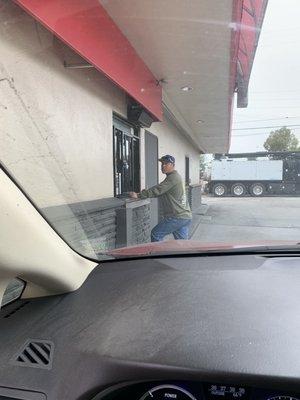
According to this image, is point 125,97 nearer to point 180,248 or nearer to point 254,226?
point 254,226

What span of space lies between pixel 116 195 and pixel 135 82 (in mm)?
1778

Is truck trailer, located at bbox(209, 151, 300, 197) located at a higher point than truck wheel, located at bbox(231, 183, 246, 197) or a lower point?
higher

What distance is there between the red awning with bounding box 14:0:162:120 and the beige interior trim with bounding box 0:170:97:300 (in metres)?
2.17

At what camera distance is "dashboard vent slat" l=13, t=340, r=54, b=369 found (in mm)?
1826

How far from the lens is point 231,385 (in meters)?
1.62

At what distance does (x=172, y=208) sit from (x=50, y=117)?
1604 mm

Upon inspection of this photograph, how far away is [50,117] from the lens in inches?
194

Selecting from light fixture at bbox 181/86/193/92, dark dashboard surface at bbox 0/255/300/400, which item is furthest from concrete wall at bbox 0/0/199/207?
light fixture at bbox 181/86/193/92

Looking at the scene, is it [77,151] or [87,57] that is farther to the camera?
[77,151]

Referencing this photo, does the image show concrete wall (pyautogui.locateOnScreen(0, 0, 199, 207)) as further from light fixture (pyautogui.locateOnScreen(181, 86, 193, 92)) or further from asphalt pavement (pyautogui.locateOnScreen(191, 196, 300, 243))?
asphalt pavement (pyautogui.locateOnScreen(191, 196, 300, 243))

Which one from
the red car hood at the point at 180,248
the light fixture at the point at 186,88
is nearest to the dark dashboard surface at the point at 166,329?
the red car hood at the point at 180,248

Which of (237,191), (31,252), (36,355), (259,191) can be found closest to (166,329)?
(36,355)

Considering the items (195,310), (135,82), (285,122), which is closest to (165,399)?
(195,310)

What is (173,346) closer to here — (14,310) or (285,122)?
(14,310)
